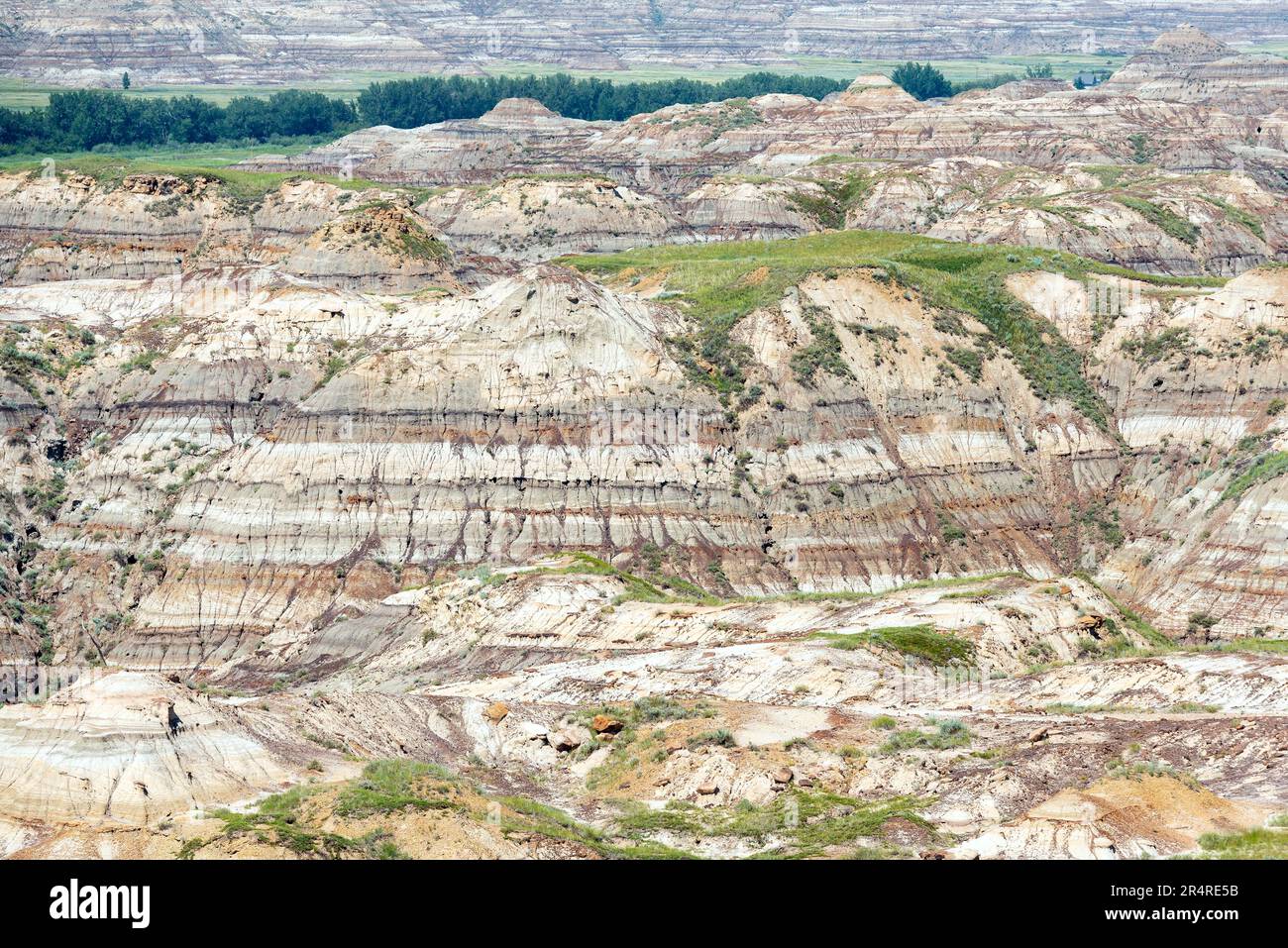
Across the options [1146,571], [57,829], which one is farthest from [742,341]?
[57,829]

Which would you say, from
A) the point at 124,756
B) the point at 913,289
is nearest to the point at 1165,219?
the point at 913,289

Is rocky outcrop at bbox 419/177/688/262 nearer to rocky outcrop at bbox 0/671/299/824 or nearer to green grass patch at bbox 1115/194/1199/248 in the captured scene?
green grass patch at bbox 1115/194/1199/248

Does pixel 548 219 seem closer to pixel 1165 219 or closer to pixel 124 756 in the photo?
pixel 1165 219

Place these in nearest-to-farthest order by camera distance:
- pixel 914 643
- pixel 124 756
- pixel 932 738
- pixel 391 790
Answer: pixel 391 790 < pixel 124 756 < pixel 932 738 < pixel 914 643

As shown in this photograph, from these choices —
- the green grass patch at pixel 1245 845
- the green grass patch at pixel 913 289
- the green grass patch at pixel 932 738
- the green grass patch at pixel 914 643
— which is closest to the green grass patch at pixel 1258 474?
the green grass patch at pixel 913 289

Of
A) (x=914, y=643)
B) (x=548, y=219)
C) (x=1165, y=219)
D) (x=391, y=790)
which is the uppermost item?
(x=391, y=790)

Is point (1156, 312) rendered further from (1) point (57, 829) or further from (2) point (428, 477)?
(1) point (57, 829)

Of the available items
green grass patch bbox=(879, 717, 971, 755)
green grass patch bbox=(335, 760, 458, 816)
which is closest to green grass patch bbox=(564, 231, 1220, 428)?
green grass patch bbox=(879, 717, 971, 755)

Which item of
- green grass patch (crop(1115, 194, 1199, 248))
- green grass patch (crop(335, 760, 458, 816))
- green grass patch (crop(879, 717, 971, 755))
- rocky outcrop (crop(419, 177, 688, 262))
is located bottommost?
rocky outcrop (crop(419, 177, 688, 262))

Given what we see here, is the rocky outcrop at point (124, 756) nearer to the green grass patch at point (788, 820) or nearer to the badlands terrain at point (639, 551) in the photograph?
the badlands terrain at point (639, 551)
